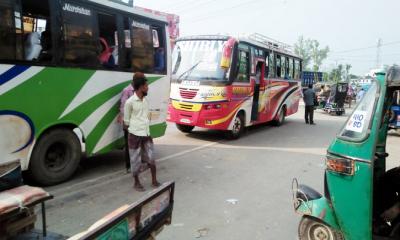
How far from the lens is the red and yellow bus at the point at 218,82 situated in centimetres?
930

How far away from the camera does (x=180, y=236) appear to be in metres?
3.97

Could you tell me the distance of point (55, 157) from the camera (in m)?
5.60

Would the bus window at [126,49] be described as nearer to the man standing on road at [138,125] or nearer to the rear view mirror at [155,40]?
the rear view mirror at [155,40]

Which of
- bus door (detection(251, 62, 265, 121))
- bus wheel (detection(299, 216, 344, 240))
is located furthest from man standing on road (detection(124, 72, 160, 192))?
bus door (detection(251, 62, 265, 121))

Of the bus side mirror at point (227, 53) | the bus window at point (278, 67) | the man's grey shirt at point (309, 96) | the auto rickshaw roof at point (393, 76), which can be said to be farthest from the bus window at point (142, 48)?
the man's grey shirt at point (309, 96)

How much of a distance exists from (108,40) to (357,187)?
473cm

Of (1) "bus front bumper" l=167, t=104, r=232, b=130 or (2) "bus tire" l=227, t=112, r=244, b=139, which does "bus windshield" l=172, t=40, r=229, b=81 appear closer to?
(1) "bus front bumper" l=167, t=104, r=232, b=130

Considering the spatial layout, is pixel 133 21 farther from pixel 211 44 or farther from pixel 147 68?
pixel 211 44

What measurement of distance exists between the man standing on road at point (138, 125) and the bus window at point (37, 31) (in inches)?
52.5

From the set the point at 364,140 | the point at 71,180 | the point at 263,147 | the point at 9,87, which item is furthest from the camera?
the point at 263,147

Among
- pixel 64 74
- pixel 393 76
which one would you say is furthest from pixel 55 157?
pixel 393 76

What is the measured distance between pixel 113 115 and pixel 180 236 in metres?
3.07

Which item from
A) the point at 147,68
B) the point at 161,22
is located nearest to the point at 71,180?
the point at 147,68

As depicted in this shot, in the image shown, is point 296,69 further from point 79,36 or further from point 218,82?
point 79,36
